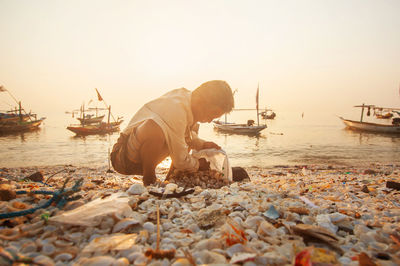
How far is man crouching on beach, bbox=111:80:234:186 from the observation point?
99.9 inches

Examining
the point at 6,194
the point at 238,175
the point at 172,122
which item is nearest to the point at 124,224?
the point at 6,194

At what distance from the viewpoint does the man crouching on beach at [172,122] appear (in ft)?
8.32

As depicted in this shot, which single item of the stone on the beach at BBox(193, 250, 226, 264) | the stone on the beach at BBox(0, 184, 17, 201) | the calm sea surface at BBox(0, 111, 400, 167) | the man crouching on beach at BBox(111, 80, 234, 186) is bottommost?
the calm sea surface at BBox(0, 111, 400, 167)

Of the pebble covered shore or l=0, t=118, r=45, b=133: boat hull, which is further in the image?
l=0, t=118, r=45, b=133: boat hull

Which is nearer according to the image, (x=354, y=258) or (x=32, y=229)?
(x=354, y=258)

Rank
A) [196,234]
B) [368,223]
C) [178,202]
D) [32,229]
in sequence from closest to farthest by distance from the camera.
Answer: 1. [32,229]
2. [196,234]
3. [368,223]
4. [178,202]

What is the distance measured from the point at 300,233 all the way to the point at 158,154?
1.82 m

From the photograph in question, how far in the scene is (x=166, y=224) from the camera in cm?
138

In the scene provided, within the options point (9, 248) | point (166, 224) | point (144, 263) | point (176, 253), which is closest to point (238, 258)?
point (176, 253)

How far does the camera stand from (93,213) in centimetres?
130

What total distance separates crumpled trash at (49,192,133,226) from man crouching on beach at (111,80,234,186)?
1130 millimetres

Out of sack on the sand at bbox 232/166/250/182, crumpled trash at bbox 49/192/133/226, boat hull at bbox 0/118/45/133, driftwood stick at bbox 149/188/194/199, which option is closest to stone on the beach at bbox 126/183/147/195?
driftwood stick at bbox 149/188/194/199

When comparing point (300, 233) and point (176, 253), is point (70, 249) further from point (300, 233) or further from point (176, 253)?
point (300, 233)

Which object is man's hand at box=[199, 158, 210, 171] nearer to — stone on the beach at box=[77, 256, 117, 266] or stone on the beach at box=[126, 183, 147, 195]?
stone on the beach at box=[126, 183, 147, 195]
